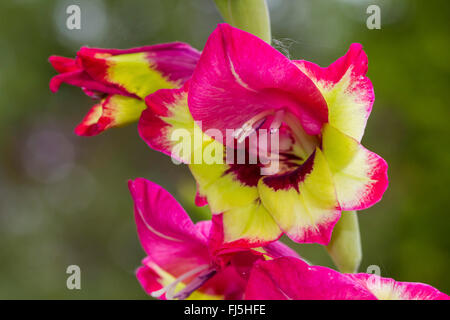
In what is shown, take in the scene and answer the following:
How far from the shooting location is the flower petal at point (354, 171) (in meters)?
0.46

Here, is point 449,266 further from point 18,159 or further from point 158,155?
point 18,159

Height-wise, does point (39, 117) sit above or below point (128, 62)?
below

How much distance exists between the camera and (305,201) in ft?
1.62

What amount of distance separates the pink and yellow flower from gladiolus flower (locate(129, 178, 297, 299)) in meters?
0.03

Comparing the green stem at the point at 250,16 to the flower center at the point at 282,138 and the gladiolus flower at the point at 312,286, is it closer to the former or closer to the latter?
the flower center at the point at 282,138

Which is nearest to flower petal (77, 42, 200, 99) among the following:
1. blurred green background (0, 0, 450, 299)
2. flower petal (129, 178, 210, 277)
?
flower petal (129, 178, 210, 277)

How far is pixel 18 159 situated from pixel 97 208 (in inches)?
35.2

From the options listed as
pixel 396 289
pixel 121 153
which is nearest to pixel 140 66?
pixel 396 289

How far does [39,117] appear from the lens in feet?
14.2

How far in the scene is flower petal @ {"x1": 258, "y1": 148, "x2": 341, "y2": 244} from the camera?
47 cm

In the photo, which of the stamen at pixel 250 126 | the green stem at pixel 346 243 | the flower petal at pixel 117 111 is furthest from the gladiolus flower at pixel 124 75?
the green stem at pixel 346 243

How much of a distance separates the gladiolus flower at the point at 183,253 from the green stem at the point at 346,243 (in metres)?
0.05

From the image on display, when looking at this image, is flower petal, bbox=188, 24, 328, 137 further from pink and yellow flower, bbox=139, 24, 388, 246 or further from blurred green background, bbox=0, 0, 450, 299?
blurred green background, bbox=0, 0, 450, 299
